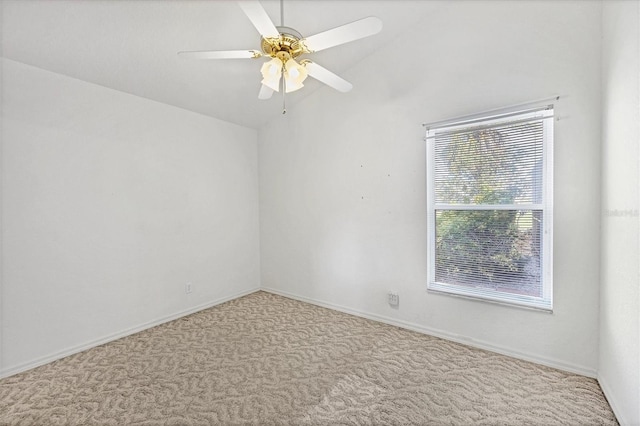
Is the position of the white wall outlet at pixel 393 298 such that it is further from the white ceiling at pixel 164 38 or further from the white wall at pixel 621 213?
the white ceiling at pixel 164 38

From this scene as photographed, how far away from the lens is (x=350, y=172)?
3229mm

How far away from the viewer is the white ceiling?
1921mm

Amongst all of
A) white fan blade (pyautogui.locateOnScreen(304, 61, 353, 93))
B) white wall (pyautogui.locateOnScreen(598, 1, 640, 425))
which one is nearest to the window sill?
white wall (pyautogui.locateOnScreen(598, 1, 640, 425))

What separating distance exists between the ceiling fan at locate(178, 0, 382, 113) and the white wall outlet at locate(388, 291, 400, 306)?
6.97 feet

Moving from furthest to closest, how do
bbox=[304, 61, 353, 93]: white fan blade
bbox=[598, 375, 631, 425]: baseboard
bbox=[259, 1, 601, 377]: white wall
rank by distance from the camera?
bbox=[259, 1, 601, 377]: white wall, bbox=[304, 61, 353, 93]: white fan blade, bbox=[598, 375, 631, 425]: baseboard

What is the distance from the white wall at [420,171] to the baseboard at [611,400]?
14 cm

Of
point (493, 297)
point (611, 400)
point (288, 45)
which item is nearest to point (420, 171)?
point (493, 297)

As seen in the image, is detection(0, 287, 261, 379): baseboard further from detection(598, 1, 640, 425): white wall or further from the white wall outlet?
detection(598, 1, 640, 425): white wall

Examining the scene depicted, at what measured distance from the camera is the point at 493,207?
7.88ft

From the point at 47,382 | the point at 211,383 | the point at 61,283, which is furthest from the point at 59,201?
the point at 211,383

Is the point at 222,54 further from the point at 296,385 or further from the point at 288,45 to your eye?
the point at 296,385

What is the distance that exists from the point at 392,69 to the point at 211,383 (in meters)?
3.23

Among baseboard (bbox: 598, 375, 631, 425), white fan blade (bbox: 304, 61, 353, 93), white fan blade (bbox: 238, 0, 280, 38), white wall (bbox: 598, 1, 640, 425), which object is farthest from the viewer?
white fan blade (bbox: 304, 61, 353, 93)

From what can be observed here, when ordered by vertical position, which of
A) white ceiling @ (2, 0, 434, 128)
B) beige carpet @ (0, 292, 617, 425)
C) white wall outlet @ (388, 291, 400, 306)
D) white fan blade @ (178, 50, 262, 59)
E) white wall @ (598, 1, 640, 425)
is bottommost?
beige carpet @ (0, 292, 617, 425)
